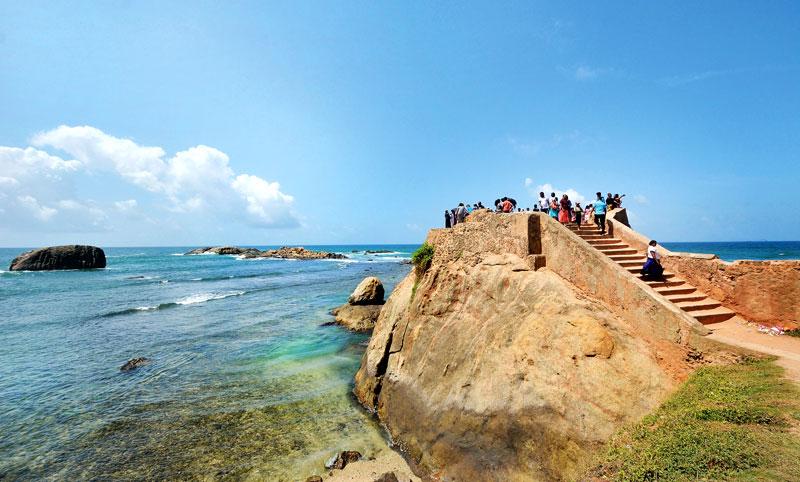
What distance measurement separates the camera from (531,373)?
843 cm

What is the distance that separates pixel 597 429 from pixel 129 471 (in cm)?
1187

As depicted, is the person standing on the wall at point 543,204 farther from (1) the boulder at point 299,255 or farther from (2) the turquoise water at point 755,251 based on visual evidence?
(1) the boulder at point 299,255

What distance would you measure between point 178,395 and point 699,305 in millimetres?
18124

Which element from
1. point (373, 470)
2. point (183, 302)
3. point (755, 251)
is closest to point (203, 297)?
point (183, 302)

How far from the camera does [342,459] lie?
966 centimetres

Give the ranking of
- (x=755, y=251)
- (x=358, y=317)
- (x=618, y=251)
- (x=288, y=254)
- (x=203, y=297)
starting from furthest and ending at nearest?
(x=288, y=254) < (x=755, y=251) < (x=203, y=297) < (x=358, y=317) < (x=618, y=251)

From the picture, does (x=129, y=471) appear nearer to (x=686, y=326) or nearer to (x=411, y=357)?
(x=411, y=357)

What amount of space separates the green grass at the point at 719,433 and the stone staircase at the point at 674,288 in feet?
7.83

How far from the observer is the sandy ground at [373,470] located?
29.7 ft

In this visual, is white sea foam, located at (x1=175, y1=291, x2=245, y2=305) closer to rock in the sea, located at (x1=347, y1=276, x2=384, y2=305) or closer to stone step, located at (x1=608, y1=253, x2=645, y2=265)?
rock in the sea, located at (x1=347, y1=276, x2=384, y2=305)

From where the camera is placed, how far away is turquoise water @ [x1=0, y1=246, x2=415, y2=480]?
10000 millimetres

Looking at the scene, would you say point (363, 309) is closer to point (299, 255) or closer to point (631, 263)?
point (631, 263)

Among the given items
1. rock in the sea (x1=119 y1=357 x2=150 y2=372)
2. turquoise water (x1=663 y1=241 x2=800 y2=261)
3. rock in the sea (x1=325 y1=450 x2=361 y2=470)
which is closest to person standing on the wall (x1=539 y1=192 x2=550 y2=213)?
rock in the sea (x1=325 y1=450 x2=361 y2=470)

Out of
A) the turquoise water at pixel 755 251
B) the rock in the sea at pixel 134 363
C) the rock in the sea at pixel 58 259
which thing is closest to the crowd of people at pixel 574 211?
the rock in the sea at pixel 134 363
